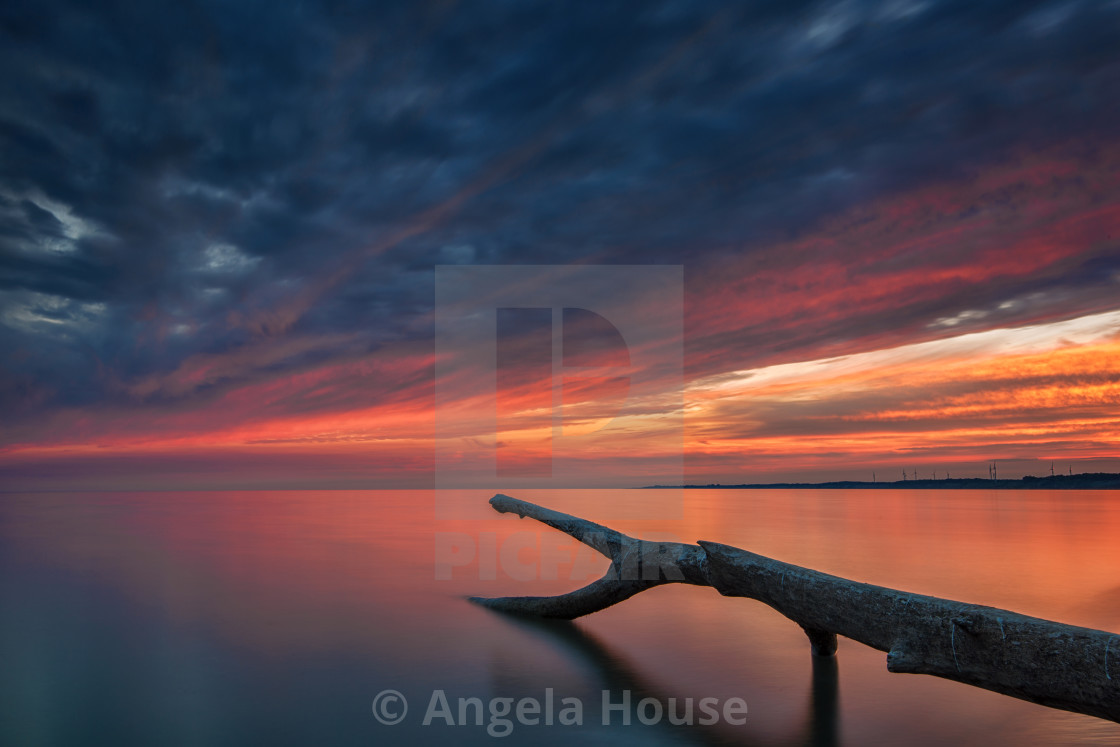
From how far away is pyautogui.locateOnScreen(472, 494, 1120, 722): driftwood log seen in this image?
343 cm

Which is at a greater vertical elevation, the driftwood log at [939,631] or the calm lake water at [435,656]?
the driftwood log at [939,631]

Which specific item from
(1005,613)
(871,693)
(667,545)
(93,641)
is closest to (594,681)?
(667,545)

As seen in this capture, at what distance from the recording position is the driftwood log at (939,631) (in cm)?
343

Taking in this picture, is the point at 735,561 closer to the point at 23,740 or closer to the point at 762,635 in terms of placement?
the point at 762,635

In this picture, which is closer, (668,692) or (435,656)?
(668,692)

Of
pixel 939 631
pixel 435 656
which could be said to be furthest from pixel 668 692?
pixel 939 631

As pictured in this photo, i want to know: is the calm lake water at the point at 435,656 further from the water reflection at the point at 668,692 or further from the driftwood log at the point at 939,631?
the driftwood log at the point at 939,631

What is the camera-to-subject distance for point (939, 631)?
4.10 meters

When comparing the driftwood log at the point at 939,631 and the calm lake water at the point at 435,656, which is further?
the calm lake water at the point at 435,656

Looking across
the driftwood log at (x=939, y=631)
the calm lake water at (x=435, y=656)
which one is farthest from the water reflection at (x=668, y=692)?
the driftwood log at (x=939, y=631)

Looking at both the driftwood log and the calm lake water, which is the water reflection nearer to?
the calm lake water

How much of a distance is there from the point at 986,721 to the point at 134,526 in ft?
130

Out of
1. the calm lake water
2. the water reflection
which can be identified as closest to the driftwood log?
the water reflection

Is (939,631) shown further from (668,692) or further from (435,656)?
(435,656)
